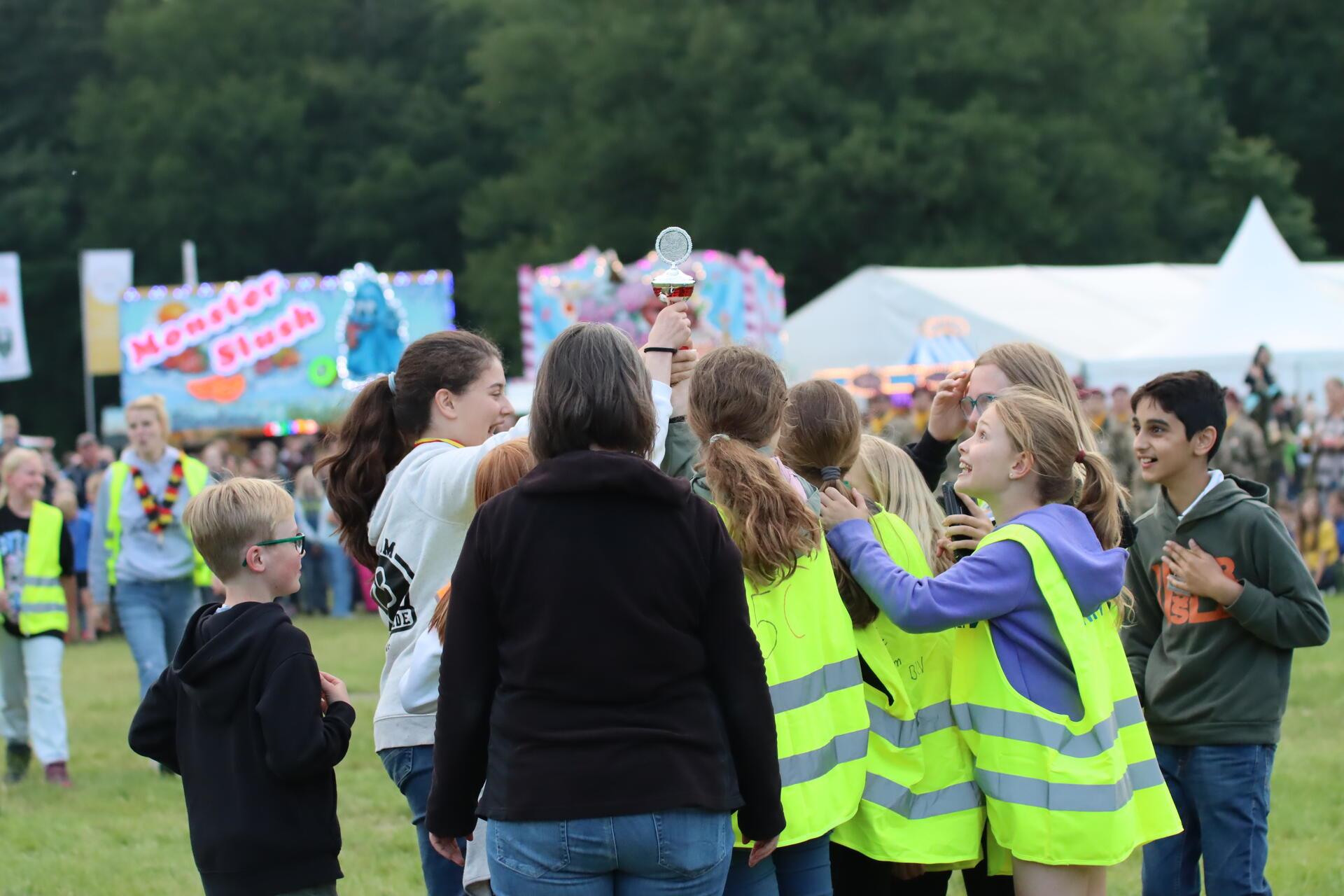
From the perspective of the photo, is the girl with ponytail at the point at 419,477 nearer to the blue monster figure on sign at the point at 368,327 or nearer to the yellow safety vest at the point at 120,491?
the yellow safety vest at the point at 120,491

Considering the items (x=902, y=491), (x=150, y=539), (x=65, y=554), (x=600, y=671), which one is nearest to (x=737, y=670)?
(x=600, y=671)

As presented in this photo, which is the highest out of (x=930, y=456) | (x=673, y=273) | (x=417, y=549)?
(x=673, y=273)

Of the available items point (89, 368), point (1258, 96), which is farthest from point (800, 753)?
point (1258, 96)

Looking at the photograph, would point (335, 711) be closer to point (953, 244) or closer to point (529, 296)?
point (529, 296)

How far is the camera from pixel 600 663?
→ 102 inches

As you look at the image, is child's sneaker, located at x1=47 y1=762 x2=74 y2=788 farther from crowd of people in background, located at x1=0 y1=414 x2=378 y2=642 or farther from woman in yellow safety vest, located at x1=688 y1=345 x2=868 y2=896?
crowd of people in background, located at x1=0 y1=414 x2=378 y2=642

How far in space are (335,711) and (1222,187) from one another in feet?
130

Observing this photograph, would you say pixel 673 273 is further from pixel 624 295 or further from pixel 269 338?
pixel 269 338

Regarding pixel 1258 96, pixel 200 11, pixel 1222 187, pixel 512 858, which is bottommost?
pixel 512 858

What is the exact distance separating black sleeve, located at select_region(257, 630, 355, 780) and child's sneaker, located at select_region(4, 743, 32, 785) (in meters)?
5.05

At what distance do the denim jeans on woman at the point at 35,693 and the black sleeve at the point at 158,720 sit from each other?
14.1 ft

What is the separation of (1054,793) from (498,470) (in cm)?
140

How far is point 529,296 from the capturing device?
22.6 meters

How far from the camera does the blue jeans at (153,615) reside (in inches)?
303
